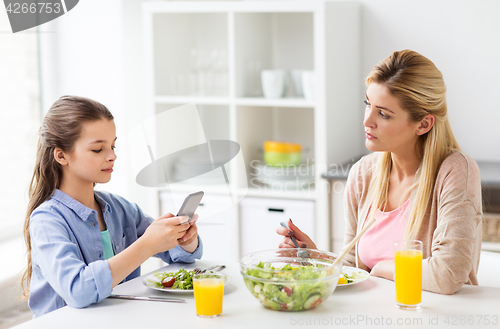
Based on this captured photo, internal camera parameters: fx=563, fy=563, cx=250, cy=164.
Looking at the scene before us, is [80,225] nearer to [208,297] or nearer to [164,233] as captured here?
[164,233]

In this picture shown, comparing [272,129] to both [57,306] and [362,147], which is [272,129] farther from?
[57,306]

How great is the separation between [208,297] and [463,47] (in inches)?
86.4

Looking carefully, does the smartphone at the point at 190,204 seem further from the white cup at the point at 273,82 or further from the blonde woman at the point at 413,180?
the white cup at the point at 273,82

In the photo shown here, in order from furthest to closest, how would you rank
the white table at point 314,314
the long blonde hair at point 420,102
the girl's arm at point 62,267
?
the long blonde hair at point 420,102, the girl's arm at point 62,267, the white table at point 314,314

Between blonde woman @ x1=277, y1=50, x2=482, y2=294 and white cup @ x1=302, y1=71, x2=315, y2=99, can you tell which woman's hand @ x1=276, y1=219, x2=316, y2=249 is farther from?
white cup @ x1=302, y1=71, x2=315, y2=99

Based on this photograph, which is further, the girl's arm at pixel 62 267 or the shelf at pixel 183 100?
the shelf at pixel 183 100

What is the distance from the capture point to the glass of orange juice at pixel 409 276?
1253 mm

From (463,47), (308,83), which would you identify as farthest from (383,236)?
(463,47)

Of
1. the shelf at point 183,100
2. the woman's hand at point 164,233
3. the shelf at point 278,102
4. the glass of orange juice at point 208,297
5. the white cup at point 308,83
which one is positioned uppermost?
the white cup at point 308,83

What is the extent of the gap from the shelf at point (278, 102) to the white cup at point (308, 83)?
0.04 meters

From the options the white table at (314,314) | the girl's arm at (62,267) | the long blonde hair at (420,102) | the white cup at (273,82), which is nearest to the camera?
the white table at (314,314)

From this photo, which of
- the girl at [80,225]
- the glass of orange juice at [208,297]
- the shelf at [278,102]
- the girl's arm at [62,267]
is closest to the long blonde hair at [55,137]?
the girl at [80,225]

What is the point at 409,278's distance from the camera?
1.25 meters

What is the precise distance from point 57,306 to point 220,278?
49 centimetres
